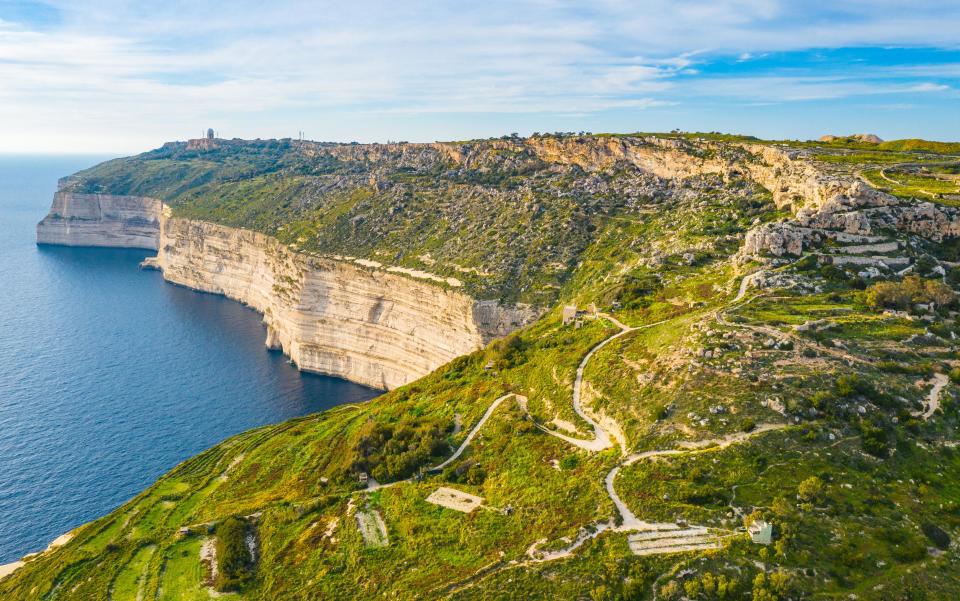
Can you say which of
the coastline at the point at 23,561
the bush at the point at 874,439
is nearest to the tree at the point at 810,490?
the bush at the point at 874,439

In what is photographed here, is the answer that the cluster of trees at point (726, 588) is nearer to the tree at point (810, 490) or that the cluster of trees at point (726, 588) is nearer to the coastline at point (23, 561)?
the tree at point (810, 490)

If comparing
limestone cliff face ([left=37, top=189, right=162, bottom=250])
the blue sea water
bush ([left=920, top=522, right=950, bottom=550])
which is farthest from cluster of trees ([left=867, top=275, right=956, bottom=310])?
limestone cliff face ([left=37, top=189, right=162, bottom=250])

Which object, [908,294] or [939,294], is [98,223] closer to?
[908,294]

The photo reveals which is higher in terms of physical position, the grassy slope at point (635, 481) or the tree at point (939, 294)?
the tree at point (939, 294)

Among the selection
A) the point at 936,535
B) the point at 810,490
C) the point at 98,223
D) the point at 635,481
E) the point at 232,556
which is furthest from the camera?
the point at 98,223

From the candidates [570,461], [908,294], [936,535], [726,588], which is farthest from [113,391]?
[908,294]

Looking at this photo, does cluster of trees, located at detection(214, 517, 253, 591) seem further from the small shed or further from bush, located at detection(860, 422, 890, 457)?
bush, located at detection(860, 422, 890, 457)
